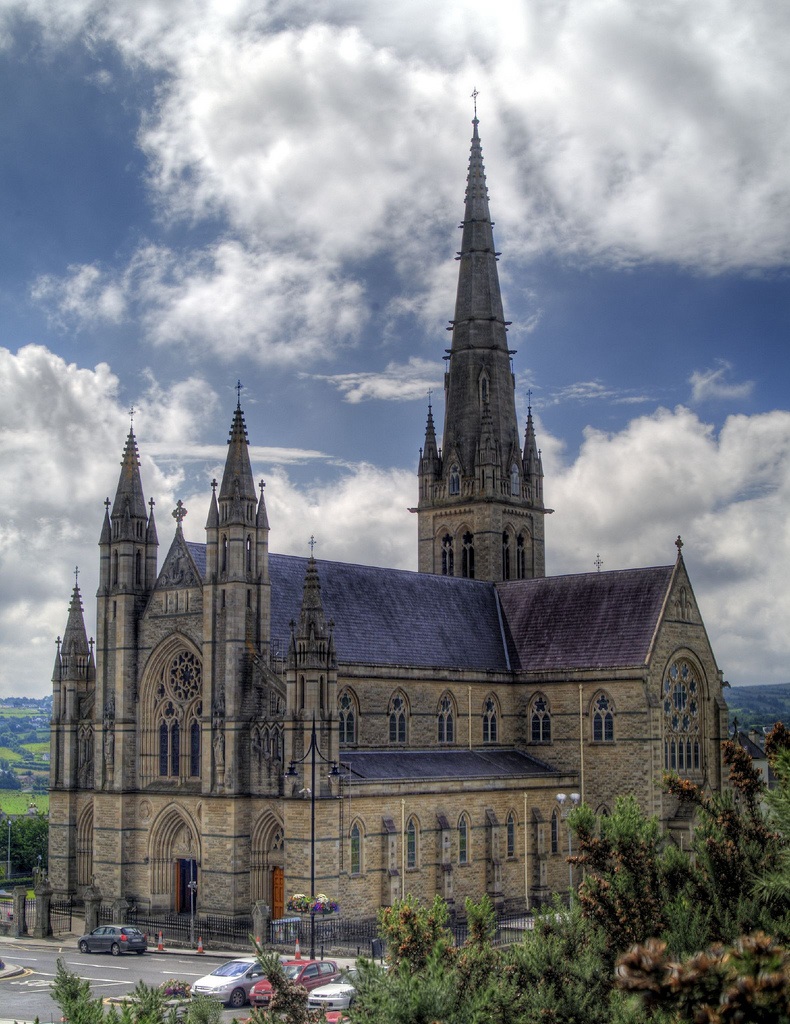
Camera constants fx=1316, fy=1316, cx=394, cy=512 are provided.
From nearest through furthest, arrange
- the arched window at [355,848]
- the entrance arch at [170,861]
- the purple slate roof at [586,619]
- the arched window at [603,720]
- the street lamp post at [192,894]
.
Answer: the street lamp post at [192,894]
the arched window at [355,848]
the entrance arch at [170,861]
the arched window at [603,720]
the purple slate roof at [586,619]

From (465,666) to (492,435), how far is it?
50.2 ft

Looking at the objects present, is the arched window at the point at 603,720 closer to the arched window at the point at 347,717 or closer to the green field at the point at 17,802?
the arched window at the point at 347,717

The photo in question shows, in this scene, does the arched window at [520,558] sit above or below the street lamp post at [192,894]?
above

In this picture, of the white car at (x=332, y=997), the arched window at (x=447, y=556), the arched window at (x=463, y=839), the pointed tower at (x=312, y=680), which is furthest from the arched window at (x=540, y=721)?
the white car at (x=332, y=997)

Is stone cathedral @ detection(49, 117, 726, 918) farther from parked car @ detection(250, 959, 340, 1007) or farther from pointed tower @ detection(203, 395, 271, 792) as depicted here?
parked car @ detection(250, 959, 340, 1007)

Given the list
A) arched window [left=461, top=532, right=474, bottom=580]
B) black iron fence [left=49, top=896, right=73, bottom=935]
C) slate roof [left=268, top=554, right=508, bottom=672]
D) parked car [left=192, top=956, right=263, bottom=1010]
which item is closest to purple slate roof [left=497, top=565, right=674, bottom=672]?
slate roof [left=268, top=554, right=508, bottom=672]

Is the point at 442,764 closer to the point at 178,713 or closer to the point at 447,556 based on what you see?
the point at 178,713

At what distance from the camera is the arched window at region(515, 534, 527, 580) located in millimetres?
72062

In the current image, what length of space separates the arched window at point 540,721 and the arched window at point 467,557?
421 inches

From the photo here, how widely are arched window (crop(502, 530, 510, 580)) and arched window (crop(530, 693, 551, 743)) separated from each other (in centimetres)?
1046

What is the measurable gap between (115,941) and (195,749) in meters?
9.67

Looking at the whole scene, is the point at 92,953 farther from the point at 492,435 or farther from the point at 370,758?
the point at 492,435

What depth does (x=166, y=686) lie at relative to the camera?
5422 centimetres

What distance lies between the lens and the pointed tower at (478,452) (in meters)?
71.1
